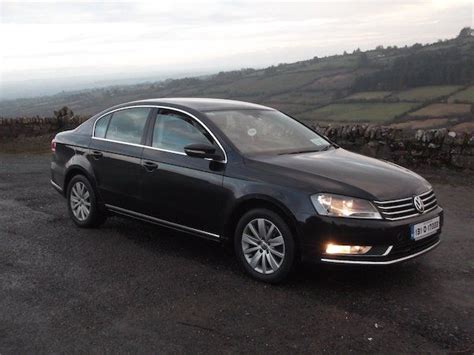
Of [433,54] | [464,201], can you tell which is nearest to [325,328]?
[464,201]

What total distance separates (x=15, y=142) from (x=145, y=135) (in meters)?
12.7

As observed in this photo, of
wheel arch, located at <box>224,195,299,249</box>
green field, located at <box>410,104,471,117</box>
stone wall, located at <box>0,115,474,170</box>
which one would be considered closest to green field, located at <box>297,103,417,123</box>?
green field, located at <box>410,104,471,117</box>

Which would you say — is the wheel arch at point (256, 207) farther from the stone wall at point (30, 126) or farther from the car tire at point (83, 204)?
the stone wall at point (30, 126)

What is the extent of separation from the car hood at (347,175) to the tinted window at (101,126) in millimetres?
2382

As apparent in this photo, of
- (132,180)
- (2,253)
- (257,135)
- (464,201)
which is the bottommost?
(464,201)

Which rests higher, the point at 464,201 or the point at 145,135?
the point at 145,135

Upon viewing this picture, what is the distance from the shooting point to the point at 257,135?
5.35 meters

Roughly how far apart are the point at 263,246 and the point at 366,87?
1181 inches

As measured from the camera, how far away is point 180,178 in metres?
5.21

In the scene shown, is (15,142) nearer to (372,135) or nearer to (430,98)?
(372,135)

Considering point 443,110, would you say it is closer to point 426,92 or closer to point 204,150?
point 426,92

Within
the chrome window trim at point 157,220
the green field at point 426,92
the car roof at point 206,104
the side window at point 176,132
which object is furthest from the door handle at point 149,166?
the green field at point 426,92

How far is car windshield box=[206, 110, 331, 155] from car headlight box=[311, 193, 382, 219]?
956mm

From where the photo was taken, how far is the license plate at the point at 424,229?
173 inches
